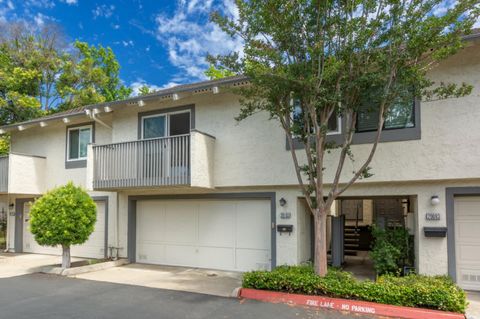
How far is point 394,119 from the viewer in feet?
28.9

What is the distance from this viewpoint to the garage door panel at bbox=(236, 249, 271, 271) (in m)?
10.4

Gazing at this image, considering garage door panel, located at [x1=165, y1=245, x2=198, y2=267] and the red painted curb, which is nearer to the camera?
the red painted curb

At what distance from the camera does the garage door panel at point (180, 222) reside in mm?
11680

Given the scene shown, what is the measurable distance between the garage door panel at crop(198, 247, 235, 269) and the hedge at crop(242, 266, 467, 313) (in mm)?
2899

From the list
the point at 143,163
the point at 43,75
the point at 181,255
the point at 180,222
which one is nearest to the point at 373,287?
the point at 181,255

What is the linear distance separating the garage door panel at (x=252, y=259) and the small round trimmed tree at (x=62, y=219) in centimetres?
452

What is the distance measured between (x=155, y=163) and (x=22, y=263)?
20.8 ft

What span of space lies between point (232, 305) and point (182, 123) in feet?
20.4

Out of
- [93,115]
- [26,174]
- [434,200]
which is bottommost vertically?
[434,200]

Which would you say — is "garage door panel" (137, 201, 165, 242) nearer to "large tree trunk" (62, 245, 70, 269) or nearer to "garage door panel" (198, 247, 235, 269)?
"garage door panel" (198, 247, 235, 269)

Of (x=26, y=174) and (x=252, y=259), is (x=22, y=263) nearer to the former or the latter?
(x=26, y=174)

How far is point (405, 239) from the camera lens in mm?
9227

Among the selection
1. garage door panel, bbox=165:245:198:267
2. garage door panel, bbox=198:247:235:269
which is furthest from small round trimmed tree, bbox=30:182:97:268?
garage door panel, bbox=198:247:235:269

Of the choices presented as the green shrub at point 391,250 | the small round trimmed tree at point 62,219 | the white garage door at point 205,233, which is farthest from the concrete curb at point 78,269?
the green shrub at point 391,250
